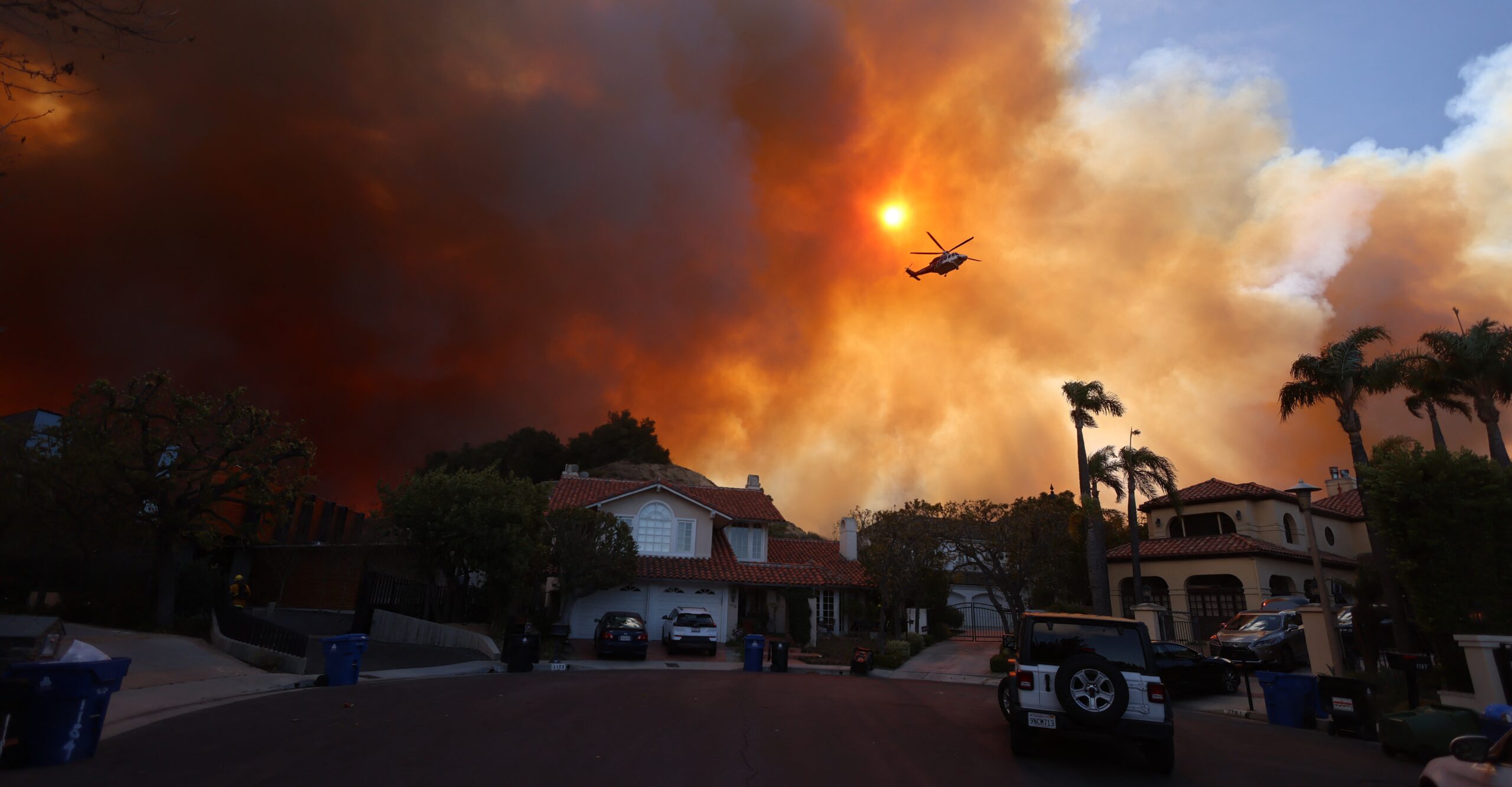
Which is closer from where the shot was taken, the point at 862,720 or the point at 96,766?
the point at 96,766

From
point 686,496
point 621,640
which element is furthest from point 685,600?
point 621,640

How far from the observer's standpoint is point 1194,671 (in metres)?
19.8

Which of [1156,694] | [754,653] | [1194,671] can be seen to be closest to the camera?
[1156,694]

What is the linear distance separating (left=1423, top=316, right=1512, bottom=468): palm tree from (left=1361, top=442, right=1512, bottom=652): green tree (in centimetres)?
1000

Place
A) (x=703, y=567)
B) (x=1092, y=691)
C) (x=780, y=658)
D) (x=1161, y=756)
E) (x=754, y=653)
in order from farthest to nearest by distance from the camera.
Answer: (x=703, y=567)
(x=780, y=658)
(x=754, y=653)
(x=1161, y=756)
(x=1092, y=691)

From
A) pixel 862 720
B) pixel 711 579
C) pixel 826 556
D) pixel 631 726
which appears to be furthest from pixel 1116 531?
pixel 631 726

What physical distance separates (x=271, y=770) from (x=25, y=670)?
8.69 ft

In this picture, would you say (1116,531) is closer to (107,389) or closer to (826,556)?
(826,556)

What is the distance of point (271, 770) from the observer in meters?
7.93

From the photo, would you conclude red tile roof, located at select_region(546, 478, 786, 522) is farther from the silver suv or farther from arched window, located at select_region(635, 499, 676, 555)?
the silver suv

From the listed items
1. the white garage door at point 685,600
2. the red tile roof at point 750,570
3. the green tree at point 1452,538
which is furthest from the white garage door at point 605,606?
the green tree at point 1452,538

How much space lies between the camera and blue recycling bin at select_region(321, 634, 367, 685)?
15359 mm

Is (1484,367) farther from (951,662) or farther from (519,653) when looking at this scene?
(519,653)

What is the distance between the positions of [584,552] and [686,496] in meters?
8.53
